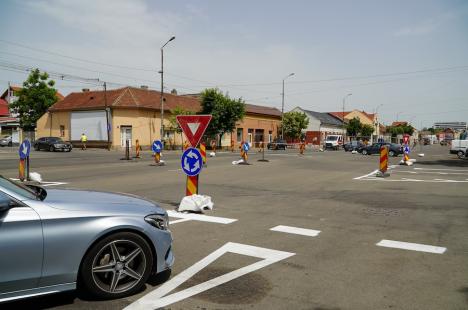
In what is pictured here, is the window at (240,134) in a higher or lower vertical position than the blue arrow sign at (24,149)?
higher

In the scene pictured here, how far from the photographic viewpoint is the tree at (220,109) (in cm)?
4553

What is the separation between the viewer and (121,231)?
3.84m

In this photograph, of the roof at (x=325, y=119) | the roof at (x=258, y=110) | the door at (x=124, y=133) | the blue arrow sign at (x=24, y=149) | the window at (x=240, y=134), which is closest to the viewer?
the blue arrow sign at (x=24, y=149)

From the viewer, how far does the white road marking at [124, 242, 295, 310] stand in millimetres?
3801

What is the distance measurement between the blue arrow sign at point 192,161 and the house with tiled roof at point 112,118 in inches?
1403

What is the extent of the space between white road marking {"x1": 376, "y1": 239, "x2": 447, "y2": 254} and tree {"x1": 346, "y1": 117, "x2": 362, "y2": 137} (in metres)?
85.4

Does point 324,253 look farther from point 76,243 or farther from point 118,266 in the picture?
point 76,243

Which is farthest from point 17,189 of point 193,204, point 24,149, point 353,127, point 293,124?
point 353,127

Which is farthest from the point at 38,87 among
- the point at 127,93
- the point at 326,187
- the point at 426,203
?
the point at 426,203

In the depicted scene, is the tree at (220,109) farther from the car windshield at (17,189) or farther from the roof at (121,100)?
the car windshield at (17,189)

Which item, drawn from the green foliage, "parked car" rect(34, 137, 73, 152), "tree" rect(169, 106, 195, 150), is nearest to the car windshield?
"parked car" rect(34, 137, 73, 152)

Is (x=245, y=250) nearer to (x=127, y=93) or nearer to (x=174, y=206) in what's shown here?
(x=174, y=206)

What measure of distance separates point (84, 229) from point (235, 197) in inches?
278

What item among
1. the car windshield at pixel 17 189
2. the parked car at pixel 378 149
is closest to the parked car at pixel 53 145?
the parked car at pixel 378 149
